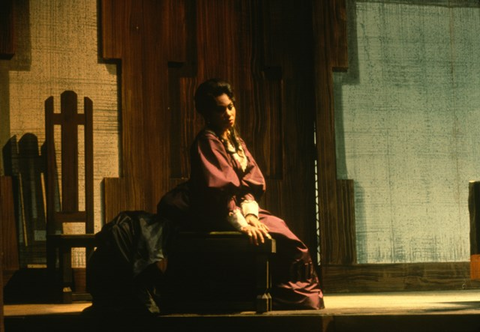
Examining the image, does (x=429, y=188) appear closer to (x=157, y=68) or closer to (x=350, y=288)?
(x=350, y=288)

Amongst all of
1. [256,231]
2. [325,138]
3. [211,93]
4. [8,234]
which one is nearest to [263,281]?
[256,231]

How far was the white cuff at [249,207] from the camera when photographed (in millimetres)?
4699

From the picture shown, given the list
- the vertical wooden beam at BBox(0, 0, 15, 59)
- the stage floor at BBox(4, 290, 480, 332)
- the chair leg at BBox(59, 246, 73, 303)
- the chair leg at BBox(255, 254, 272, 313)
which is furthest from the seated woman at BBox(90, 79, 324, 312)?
the vertical wooden beam at BBox(0, 0, 15, 59)

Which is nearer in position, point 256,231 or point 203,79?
point 256,231

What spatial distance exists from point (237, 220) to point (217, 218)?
13 centimetres

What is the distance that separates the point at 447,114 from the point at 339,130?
87 centimetres

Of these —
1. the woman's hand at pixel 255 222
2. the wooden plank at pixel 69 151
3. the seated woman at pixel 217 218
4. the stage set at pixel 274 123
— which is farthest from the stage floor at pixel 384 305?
the wooden plank at pixel 69 151

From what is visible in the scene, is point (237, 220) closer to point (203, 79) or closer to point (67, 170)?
point (67, 170)

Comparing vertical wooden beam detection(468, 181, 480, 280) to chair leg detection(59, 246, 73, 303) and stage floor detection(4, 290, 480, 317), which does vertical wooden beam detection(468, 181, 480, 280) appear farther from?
chair leg detection(59, 246, 73, 303)

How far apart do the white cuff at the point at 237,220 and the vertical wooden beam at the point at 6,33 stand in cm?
218

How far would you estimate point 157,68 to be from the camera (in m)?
6.04

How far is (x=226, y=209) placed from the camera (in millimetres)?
4609

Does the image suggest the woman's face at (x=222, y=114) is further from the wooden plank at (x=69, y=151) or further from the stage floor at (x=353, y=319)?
the wooden plank at (x=69, y=151)

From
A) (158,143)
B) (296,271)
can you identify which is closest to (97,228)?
(158,143)
